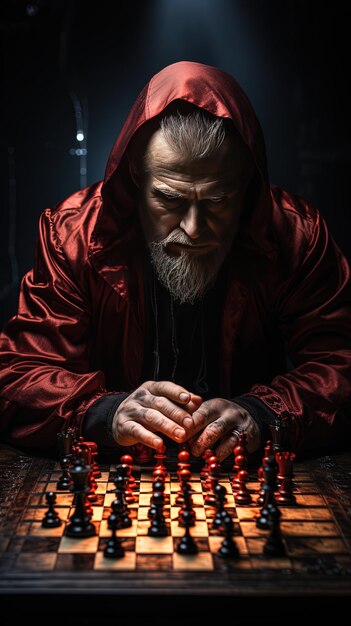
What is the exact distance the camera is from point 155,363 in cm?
277

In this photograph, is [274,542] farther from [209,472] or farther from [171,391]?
[171,391]

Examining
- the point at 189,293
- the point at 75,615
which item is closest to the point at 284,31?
the point at 189,293

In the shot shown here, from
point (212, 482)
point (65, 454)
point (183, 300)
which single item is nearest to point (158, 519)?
point (212, 482)

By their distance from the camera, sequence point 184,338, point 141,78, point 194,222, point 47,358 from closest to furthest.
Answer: point 194,222 < point 47,358 < point 184,338 < point 141,78

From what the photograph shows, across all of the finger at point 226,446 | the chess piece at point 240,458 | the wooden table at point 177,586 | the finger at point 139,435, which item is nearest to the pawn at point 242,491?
the chess piece at point 240,458

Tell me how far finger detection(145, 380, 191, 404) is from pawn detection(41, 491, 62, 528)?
17.7 inches

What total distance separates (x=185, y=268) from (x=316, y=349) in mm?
478

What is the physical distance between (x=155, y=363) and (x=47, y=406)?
0.47m

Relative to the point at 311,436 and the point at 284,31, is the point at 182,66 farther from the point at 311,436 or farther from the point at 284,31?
the point at 311,436

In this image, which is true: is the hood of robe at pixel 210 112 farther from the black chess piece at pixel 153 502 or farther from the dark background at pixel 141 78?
the black chess piece at pixel 153 502

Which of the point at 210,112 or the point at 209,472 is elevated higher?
the point at 210,112

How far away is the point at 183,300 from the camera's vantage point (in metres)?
2.65

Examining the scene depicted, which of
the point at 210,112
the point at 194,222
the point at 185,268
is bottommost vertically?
the point at 185,268

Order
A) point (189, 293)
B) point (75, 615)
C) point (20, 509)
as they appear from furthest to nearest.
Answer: point (189, 293) < point (20, 509) < point (75, 615)
